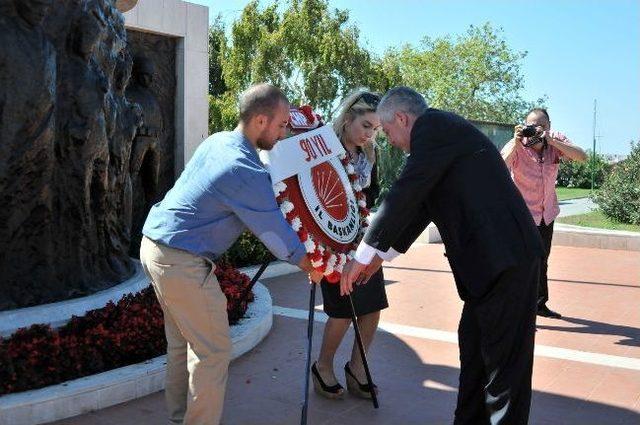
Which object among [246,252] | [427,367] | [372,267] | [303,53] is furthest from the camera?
[303,53]

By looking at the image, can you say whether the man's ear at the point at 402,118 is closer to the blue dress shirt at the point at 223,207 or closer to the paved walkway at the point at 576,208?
the blue dress shirt at the point at 223,207

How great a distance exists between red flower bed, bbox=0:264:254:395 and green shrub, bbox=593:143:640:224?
464 inches

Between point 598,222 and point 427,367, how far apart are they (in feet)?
34.5

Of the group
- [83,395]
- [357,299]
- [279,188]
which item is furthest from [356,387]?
[83,395]

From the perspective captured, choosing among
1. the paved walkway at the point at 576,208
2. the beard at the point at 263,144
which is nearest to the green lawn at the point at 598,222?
the paved walkway at the point at 576,208

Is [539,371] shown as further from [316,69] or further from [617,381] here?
[316,69]

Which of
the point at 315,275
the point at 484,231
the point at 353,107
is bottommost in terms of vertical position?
the point at 315,275

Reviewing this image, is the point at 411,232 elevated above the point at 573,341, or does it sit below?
above

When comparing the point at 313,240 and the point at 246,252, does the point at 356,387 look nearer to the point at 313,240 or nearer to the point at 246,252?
the point at 313,240

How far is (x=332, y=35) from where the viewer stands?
25.1 metres

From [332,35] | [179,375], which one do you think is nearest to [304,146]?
[179,375]

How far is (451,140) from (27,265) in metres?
3.28

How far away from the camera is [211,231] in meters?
3.11

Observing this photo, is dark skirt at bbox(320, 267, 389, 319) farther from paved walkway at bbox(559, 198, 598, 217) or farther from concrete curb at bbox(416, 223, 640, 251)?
paved walkway at bbox(559, 198, 598, 217)
